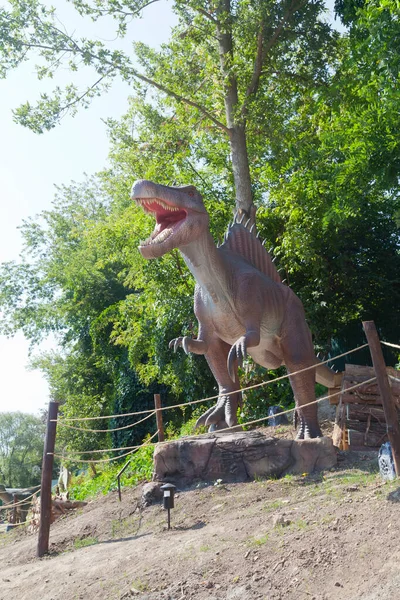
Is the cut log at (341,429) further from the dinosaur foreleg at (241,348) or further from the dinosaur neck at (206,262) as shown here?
the dinosaur neck at (206,262)

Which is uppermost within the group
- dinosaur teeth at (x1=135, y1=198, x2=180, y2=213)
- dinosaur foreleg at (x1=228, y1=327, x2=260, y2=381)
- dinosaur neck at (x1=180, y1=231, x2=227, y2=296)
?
dinosaur teeth at (x1=135, y1=198, x2=180, y2=213)

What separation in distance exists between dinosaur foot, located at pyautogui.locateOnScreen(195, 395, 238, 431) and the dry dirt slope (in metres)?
0.85

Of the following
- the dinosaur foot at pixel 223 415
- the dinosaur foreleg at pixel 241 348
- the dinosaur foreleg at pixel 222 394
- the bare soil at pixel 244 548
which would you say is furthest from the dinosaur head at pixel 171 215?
the bare soil at pixel 244 548

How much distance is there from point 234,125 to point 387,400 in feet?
23.6

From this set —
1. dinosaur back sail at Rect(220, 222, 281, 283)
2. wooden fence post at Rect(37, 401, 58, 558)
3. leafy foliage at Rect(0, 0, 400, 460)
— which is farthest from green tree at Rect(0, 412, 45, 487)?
dinosaur back sail at Rect(220, 222, 281, 283)

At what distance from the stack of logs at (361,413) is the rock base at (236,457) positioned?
1.09 metres

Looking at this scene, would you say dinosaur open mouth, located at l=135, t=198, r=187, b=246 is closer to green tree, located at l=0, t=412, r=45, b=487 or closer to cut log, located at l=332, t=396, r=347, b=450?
cut log, located at l=332, t=396, r=347, b=450

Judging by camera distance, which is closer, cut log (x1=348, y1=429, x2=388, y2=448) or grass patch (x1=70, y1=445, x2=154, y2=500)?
cut log (x1=348, y1=429, x2=388, y2=448)

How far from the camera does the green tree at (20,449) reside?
29312mm

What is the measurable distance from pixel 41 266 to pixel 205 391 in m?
10.7

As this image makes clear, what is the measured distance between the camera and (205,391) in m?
13.2

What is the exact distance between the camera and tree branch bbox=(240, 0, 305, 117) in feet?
35.2

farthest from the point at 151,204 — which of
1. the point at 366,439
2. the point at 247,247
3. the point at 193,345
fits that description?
the point at 366,439

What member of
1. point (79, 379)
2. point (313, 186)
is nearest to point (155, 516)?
point (313, 186)
